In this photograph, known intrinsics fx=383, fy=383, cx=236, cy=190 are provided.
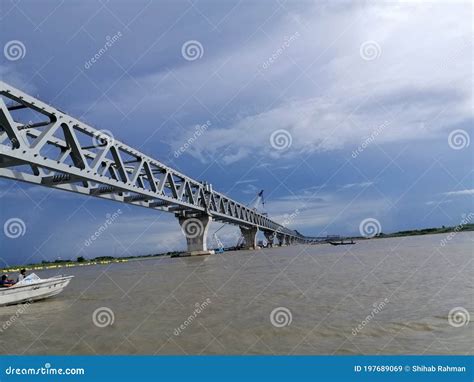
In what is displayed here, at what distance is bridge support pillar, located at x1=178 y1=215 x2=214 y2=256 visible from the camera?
7312 cm

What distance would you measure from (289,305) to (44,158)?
757 inches

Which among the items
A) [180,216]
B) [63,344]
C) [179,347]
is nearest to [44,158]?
[63,344]

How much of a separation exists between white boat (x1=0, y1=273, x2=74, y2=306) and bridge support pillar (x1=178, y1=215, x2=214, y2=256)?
52529 millimetres

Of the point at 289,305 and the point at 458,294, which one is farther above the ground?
the point at 458,294

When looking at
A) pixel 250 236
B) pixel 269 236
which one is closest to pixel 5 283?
pixel 250 236

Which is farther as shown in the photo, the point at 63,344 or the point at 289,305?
the point at 289,305

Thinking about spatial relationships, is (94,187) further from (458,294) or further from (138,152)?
(458,294)

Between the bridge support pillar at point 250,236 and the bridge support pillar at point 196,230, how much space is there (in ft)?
163

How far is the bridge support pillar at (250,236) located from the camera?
123 m

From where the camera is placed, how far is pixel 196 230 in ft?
241

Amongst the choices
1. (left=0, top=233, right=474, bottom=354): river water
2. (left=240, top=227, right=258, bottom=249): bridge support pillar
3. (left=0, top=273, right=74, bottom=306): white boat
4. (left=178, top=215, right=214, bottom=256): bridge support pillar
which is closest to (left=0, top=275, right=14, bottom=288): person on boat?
(left=0, top=273, right=74, bottom=306): white boat

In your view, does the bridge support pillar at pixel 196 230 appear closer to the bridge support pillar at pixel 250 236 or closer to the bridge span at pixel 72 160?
the bridge span at pixel 72 160

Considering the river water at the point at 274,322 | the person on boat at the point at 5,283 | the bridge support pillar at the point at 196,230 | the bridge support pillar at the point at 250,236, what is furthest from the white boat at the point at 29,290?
the bridge support pillar at the point at 250,236

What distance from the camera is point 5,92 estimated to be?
20.5 metres
